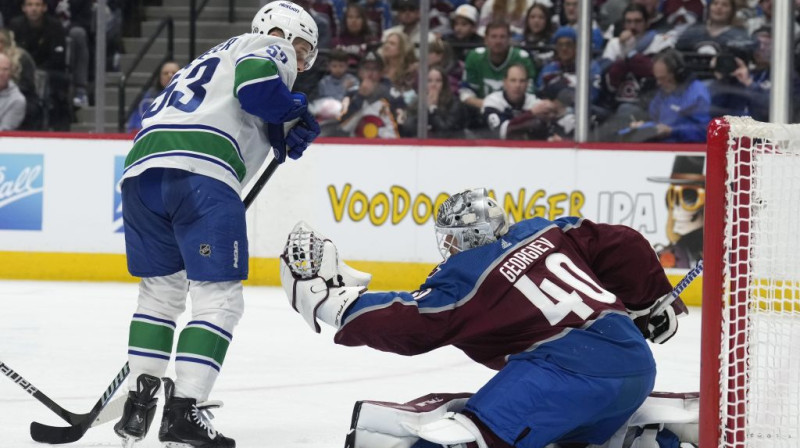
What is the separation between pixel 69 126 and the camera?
6.56 m

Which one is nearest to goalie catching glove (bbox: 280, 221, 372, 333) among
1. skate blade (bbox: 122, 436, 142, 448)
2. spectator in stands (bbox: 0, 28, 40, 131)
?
skate blade (bbox: 122, 436, 142, 448)

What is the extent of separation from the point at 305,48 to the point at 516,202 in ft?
→ 9.93

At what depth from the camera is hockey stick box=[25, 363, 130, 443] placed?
3.02 m

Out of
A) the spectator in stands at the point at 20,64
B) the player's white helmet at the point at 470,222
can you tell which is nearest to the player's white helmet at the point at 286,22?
the player's white helmet at the point at 470,222

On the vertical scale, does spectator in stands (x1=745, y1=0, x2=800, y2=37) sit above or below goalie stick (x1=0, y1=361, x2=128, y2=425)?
above

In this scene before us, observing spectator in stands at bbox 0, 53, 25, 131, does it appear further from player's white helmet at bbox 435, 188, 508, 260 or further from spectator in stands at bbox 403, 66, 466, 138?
player's white helmet at bbox 435, 188, 508, 260

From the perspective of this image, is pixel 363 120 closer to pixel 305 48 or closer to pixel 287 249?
pixel 305 48

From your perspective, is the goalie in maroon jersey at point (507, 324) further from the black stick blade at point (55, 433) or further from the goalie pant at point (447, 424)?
the black stick blade at point (55, 433)

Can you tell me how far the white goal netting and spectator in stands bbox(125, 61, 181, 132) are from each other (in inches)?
174

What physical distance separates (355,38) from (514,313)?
416cm

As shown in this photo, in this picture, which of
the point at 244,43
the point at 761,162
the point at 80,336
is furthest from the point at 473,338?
the point at 80,336

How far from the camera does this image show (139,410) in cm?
280

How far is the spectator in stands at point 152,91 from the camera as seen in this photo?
6643mm

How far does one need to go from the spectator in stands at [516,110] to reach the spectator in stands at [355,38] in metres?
0.69
